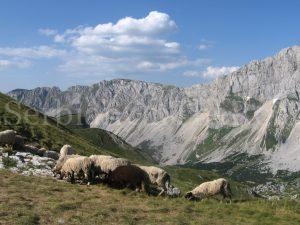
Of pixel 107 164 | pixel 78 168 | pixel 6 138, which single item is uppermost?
pixel 6 138

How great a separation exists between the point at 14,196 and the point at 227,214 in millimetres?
14418

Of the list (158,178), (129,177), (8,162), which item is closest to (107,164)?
(129,177)

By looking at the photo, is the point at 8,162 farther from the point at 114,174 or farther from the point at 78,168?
the point at 114,174

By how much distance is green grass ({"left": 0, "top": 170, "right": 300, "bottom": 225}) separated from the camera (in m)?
25.5

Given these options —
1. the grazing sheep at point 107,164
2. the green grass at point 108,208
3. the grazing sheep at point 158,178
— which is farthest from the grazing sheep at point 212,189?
the grazing sheep at point 107,164

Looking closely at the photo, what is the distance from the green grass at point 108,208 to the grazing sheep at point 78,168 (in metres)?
2.10

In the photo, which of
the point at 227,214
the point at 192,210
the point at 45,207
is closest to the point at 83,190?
→ the point at 45,207

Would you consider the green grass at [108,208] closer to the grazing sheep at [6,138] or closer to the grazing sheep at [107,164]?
the grazing sheep at [107,164]

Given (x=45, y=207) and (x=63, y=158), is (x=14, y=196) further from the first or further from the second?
(x=63, y=158)

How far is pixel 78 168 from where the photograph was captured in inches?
1512

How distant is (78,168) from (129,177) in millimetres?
4878

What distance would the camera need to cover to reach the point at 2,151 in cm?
4419

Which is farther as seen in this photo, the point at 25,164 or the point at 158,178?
the point at 158,178

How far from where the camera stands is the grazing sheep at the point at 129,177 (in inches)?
1441
